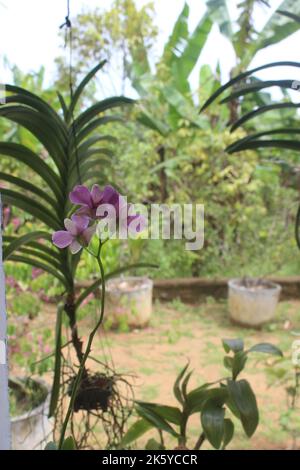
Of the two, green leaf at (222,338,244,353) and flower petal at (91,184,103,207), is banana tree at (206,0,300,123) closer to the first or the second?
green leaf at (222,338,244,353)

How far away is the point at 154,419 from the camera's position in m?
0.66

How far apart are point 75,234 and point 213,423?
0.36 meters

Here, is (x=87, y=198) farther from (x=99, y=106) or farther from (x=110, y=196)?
(x=99, y=106)

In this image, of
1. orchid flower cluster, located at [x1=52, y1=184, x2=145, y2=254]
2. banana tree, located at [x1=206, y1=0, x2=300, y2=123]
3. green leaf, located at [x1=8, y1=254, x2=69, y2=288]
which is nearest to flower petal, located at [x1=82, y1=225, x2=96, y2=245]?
orchid flower cluster, located at [x1=52, y1=184, x2=145, y2=254]

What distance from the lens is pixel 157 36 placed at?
2.17m

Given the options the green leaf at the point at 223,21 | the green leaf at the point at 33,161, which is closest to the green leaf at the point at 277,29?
the green leaf at the point at 223,21

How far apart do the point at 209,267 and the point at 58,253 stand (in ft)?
6.73

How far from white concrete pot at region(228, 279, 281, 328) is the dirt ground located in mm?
57

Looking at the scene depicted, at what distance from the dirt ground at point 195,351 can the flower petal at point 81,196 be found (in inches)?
31.4

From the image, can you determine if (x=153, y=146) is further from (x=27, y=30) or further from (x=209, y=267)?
(x=27, y=30)

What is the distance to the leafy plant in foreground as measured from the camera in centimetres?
59

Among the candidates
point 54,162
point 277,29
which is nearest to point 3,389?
point 54,162

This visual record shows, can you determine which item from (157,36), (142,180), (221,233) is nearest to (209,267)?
(221,233)

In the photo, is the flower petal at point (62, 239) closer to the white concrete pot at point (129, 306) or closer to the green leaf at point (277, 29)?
the green leaf at point (277, 29)
